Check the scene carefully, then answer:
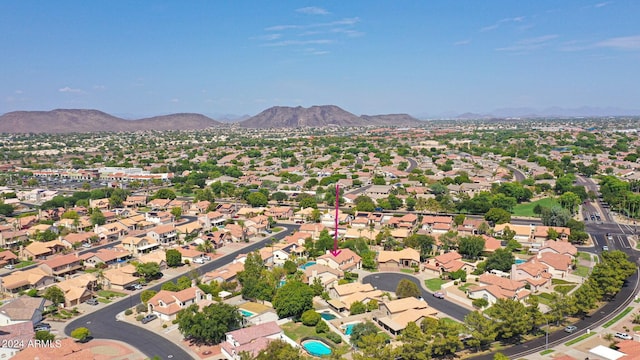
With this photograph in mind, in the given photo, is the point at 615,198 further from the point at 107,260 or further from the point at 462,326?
the point at 107,260

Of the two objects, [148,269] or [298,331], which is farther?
[148,269]

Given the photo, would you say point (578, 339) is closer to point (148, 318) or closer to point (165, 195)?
point (148, 318)

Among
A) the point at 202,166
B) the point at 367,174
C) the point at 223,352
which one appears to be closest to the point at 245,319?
the point at 223,352

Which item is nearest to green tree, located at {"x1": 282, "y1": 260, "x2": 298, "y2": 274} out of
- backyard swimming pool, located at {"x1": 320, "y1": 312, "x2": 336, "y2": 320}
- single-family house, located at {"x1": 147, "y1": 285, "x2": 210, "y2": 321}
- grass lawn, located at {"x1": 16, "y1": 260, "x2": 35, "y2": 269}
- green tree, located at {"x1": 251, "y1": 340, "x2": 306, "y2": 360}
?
backyard swimming pool, located at {"x1": 320, "y1": 312, "x2": 336, "y2": 320}

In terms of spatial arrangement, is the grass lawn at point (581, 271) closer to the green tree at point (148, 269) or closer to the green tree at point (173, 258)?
the green tree at point (173, 258)

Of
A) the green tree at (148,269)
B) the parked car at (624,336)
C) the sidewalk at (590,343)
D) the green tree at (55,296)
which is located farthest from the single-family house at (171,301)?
the parked car at (624,336)

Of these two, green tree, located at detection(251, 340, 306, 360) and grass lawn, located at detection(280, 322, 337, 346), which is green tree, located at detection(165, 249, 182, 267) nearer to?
grass lawn, located at detection(280, 322, 337, 346)

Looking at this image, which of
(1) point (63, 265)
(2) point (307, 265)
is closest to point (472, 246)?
(2) point (307, 265)
